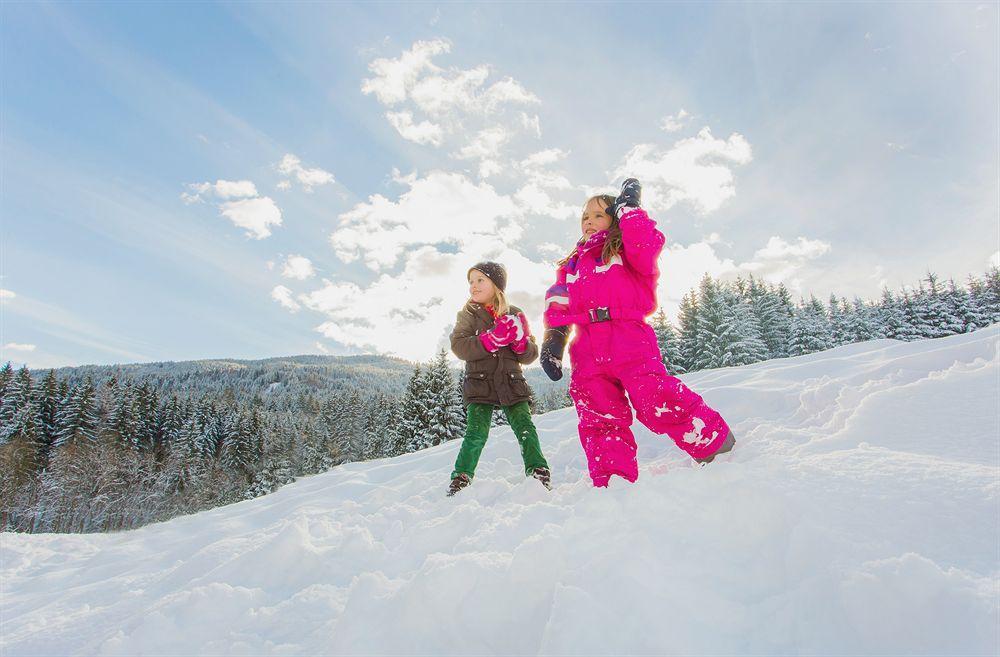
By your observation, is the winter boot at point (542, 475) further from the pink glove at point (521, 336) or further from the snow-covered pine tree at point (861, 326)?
the snow-covered pine tree at point (861, 326)

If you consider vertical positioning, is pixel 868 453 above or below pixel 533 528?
above

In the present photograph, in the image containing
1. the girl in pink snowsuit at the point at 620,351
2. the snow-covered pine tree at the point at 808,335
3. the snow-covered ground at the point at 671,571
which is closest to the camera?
the snow-covered ground at the point at 671,571

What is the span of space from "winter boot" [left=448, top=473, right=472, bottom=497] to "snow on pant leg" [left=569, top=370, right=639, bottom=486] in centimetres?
111

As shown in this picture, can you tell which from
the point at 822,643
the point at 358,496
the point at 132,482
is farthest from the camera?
the point at 132,482

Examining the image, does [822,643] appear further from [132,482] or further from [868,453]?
[132,482]

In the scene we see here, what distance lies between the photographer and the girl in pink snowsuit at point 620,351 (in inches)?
96.4

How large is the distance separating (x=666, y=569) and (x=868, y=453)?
1.08 meters

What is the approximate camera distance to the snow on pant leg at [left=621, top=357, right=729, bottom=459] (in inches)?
89.4

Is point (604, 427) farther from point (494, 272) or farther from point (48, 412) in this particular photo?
point (48, 412)

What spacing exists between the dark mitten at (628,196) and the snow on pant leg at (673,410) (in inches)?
37.9

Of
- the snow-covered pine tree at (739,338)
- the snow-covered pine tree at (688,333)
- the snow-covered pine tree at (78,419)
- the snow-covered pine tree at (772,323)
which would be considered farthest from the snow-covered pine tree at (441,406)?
the snow-covered pine tree at (78,419)

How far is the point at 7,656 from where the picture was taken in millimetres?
1671

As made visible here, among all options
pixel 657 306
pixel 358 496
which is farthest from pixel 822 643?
pixel 358 496

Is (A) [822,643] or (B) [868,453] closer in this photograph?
(A) [822,643]
